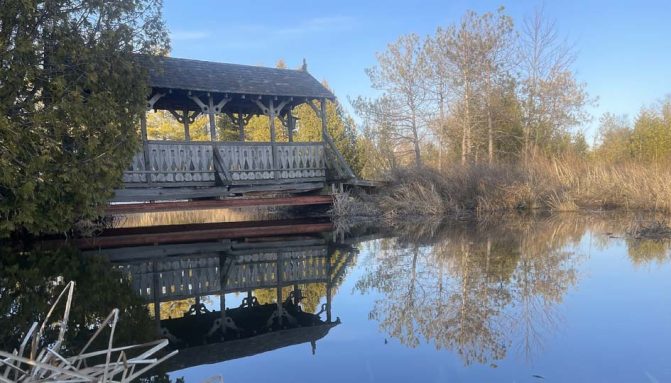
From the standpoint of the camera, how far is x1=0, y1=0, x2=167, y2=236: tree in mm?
8445

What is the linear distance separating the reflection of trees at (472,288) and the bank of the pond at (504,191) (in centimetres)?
516

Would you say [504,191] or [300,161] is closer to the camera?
[300,161]

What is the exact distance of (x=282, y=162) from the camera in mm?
14406

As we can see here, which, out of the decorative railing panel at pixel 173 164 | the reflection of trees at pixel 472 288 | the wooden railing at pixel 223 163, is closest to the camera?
the reflection of trees at pixel 472 288

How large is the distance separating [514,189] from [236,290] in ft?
42.4

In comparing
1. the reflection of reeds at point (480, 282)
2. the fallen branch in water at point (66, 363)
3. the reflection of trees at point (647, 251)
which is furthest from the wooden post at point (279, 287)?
the reflection of trees at point (647, 251)

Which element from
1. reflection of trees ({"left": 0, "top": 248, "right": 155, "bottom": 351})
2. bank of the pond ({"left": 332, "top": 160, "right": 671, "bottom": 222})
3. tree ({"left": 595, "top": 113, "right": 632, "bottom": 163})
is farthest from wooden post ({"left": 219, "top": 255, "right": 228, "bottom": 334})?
tree ({"left": 595, "top": 113, "right": 632, "bottom": 163})

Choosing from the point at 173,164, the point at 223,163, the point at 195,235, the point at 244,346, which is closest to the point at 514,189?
the point at 223,163

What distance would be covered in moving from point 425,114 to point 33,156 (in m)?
19.8

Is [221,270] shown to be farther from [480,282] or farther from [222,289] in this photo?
[480,282]

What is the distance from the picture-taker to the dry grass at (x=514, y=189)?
15.3 m

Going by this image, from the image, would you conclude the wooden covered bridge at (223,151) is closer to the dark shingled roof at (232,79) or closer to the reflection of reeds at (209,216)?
the dark shingled roof at (232,79)

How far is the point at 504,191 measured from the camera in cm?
1622

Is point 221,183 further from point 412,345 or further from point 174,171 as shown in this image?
point 412,345
